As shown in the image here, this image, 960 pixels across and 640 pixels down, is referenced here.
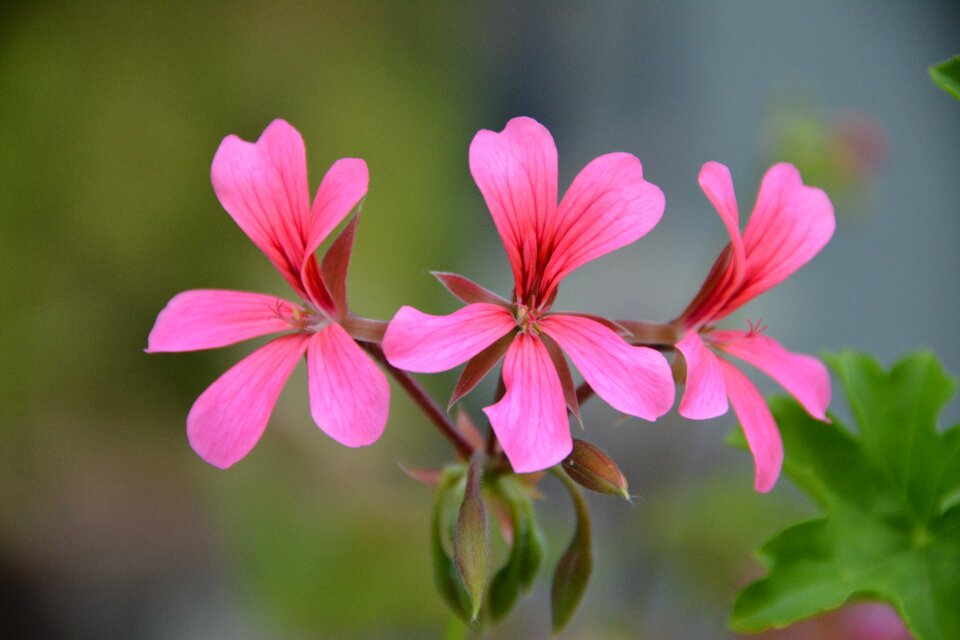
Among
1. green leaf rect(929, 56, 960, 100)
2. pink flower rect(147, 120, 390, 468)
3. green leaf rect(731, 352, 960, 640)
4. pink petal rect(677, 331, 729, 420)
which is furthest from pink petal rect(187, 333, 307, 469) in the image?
green leaf rect(929, 56, 960, 100)

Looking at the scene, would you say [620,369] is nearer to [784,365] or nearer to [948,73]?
[784,365]

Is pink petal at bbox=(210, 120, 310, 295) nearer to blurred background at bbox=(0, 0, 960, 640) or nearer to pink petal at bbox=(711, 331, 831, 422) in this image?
pink petal at bbox=(711, 331, 831, 422)

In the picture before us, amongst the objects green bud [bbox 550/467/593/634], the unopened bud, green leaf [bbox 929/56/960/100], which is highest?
→ green leaf [bbox 929/56/960/100]

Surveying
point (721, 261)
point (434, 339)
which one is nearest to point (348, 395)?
point (434, 339)

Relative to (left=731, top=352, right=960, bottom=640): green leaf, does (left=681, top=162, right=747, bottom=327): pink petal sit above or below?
above

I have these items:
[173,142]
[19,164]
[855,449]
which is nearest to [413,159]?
[173,142]
